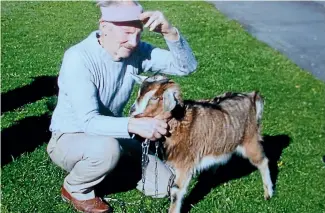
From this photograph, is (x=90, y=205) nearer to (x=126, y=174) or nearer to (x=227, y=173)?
(x=126, y=174)

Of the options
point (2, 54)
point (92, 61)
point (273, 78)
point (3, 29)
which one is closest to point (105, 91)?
point (92, 61)

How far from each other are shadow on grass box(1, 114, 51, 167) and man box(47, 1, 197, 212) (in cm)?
112

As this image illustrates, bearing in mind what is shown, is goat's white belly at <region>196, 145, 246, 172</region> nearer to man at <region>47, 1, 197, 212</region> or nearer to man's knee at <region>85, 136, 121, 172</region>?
man at <region>47, 1, 197, 212</region>

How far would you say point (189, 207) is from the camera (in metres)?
5.52

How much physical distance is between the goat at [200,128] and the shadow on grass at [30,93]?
310 cm

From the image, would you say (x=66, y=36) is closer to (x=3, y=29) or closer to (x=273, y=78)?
(x=3, y=29)

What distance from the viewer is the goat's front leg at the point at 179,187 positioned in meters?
5.18

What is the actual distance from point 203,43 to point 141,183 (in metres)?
5.78

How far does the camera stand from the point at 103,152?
4.94 m

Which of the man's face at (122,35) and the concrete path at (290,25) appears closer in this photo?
the man's face at (122,35)

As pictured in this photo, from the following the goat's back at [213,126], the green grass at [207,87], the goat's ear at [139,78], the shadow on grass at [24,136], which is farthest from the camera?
the shadow on grass at [24,136]

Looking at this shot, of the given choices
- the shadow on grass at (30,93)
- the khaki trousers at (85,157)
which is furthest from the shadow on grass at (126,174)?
the shadow on grass at (30,93)

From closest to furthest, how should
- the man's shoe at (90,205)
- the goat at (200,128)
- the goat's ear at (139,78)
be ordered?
the goat at (200,128)
the goat's ear at (139,78)
the man's shoe at (90,205)

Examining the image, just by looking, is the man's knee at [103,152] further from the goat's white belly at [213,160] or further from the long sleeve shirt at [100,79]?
the goat's white belly at [213,160]
